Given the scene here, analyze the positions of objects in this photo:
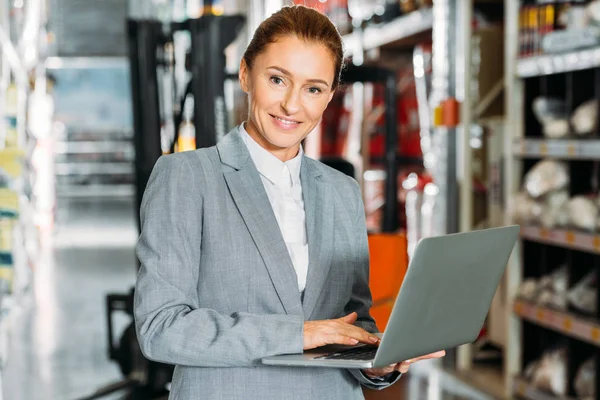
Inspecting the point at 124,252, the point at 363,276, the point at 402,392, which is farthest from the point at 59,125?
the point at 363,276

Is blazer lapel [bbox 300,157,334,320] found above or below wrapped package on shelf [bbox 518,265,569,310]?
above

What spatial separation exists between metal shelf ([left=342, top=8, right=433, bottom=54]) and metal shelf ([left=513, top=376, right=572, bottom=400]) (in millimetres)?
2589

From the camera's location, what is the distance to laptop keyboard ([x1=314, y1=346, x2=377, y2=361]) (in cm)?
143

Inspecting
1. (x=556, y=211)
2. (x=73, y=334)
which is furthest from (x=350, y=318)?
(x=73, y=334)

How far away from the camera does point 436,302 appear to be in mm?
1418

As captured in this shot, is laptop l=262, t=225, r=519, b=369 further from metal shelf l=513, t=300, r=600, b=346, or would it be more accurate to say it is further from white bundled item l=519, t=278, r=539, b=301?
white bundled item l=519, t=278, r=539, b=301

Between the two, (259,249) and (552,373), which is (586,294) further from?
(259,249)

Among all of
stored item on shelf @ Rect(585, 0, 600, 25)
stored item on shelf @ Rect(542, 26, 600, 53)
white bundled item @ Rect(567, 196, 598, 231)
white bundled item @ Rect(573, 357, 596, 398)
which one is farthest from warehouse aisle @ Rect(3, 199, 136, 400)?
stored item on shelf @ Rect(585, 0, 600, 25)

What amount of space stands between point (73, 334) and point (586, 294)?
4.20 metres

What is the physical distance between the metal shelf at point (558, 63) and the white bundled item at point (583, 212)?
0.66 meters

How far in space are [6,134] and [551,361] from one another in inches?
145

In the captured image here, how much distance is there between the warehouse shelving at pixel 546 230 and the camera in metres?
4.27

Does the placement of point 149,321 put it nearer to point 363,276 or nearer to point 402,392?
point 363,276

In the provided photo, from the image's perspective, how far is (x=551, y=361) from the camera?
15.3 ft
